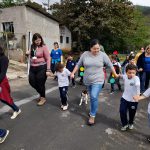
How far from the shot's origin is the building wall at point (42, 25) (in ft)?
77.7

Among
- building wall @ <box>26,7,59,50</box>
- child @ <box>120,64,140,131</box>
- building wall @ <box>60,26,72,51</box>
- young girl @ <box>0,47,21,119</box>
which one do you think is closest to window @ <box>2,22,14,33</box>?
building wall @ <box>26,7,59,50</box>

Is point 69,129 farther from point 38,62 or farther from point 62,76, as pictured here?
point 38,62

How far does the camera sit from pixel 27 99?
24.8ft

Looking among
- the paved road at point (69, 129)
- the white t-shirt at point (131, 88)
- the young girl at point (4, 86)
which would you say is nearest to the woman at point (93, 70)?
the paved road at point (69, 129)

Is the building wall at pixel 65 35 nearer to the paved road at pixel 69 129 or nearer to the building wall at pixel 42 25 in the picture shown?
the building wall at pixel 42 25

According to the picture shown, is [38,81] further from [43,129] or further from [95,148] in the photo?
[95,148]

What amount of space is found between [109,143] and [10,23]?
70.7ft

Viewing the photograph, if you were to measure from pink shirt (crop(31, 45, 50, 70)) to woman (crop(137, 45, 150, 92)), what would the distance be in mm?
3457

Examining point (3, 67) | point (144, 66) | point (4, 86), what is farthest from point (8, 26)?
point (3, 67)

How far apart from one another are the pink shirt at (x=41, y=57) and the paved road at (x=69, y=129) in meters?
1.16

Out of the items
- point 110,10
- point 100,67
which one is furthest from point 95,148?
point 110,10

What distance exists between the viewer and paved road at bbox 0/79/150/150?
169 inches

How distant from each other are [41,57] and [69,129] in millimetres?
2222

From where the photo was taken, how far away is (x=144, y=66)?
844 cm
